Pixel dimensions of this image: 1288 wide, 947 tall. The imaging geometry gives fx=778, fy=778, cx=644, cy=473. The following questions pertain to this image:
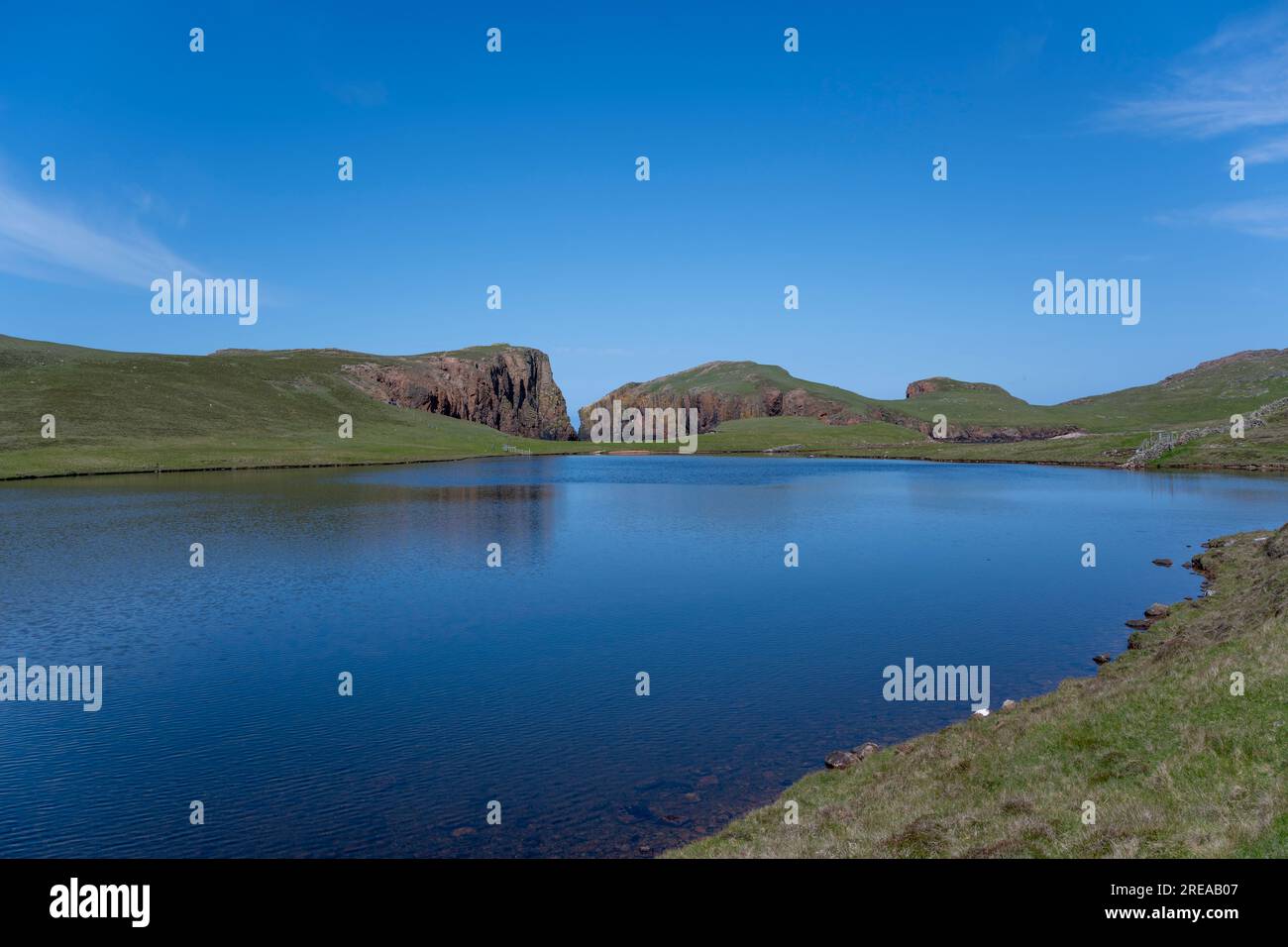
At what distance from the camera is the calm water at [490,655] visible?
19.0m

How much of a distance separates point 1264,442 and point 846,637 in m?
146

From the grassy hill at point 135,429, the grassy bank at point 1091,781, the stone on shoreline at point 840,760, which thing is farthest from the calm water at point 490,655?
the grassy hill at point 135,429

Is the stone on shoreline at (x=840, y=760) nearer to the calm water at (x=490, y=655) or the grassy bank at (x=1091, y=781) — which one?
the grassy bank at (x=1091, y=781)

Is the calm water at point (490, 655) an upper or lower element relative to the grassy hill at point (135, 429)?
lower

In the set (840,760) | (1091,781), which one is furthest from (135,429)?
(1091,781)

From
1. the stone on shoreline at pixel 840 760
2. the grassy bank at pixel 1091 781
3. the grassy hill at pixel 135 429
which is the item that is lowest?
the stone on shoreline at pixel 840 760

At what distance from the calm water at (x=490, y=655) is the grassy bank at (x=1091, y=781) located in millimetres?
2731

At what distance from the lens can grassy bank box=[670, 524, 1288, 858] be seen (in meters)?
12.5

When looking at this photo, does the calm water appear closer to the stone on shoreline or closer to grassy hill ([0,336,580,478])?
the stone on shoreline

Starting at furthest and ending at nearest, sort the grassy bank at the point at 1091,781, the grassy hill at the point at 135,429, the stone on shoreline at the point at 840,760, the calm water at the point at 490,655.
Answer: the grassy hill at the point at 135,429, the stone on shoreline at the point at 840,760, the calm water at the point at 490,655, the grassy bank at the point at 1091,781

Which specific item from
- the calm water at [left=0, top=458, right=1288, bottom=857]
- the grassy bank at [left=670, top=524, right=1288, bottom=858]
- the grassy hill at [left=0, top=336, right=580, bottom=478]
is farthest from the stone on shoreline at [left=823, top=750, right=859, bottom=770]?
the grassy hill at [left=0, top=336, right=580, bottom=478]

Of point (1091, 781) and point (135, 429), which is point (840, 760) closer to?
point (1091, 781)

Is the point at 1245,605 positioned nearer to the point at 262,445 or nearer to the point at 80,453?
the point at 80,453

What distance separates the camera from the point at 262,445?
16350 centimetres
